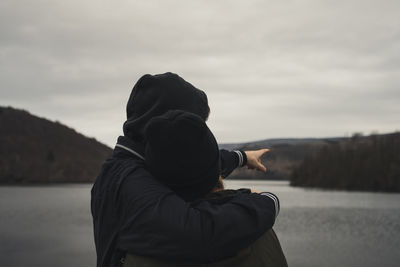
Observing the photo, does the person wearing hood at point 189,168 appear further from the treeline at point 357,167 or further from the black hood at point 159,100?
the treeline at point 357,167

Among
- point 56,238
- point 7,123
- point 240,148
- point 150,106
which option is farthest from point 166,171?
point 7,123

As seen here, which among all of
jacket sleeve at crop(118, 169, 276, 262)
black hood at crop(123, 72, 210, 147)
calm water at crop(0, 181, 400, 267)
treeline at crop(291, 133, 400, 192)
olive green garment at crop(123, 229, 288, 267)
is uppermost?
black hood at crop(123, 72, 210, 147)

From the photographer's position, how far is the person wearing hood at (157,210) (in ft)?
3.95

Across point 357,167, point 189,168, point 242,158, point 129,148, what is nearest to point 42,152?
point 357,167

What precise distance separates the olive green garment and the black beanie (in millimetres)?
225

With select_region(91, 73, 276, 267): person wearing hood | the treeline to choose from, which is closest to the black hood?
select_region(91, 73, 276, 267): person wearing hood

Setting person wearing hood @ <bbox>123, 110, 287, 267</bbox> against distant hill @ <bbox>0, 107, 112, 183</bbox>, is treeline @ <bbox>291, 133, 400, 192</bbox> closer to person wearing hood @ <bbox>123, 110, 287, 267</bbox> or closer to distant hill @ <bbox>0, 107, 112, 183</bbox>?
distant hill @ <bbox>0, 107, 112, 183</bbox>

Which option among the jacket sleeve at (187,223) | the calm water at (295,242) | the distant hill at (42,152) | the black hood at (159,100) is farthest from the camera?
the distant hill at (42,152)

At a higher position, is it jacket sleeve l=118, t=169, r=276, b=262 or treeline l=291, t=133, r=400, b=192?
jacket sleeve l=118, t=169, r=276, b=262

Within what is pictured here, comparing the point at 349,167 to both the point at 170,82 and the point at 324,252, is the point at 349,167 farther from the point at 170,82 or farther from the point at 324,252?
the point at 170,82

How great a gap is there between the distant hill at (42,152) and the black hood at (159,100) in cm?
14298

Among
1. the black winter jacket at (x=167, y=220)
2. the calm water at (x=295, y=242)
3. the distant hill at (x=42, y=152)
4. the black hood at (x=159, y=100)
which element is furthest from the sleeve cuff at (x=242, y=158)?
the distant hill at (x=42, y=152)

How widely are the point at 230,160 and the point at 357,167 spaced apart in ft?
353

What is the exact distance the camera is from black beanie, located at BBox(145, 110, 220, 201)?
1.25m
